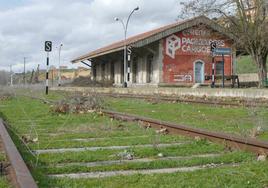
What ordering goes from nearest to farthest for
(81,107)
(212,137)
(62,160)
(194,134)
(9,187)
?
(9,187), (62,160), (212,137), (194,134), (81,107)

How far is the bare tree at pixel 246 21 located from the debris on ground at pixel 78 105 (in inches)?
686

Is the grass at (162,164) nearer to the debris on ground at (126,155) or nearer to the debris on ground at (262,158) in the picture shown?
the debris on ground at (262,158)

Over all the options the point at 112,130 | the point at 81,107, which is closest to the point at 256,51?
the point at 81,107

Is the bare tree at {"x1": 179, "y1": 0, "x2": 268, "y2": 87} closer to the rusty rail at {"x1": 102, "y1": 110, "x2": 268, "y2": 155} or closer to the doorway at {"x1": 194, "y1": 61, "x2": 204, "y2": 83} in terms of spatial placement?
the doorway at {"x1": 194, "y1": 61, "x2": 204, "y2": 83}

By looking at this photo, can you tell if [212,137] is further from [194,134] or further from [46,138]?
[46,138]

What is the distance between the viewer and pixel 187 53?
141ft

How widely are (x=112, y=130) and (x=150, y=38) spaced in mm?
30152

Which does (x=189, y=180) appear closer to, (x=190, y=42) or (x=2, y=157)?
(x=2, y=157)

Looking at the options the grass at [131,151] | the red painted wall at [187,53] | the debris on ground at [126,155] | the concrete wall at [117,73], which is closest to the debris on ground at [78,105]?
the grass at [131,151]

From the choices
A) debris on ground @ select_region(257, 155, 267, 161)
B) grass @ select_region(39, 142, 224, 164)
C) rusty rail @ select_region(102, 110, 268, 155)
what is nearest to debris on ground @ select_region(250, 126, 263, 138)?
rusty rail @ select_region(102, 110, 268, 155)

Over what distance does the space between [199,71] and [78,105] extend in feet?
101

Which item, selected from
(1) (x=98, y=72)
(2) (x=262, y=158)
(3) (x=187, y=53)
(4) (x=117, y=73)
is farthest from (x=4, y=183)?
(1) (x=98, y=72)

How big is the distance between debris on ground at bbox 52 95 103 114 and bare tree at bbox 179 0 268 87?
1743 centimetres

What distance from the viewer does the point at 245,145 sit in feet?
20.0
